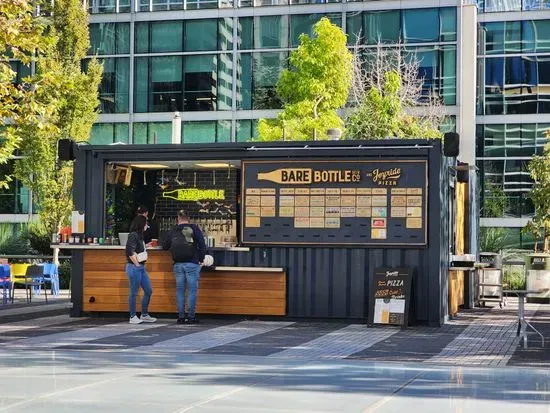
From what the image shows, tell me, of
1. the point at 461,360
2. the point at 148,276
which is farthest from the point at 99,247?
the point at 461,360

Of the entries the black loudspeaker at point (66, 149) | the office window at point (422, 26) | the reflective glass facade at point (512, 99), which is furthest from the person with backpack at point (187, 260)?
the office window at point (422, 26)

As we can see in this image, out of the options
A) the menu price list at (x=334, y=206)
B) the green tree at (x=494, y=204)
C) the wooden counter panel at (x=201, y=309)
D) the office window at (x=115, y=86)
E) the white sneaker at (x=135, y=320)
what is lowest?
the white sneaker at (x=135, y=320)

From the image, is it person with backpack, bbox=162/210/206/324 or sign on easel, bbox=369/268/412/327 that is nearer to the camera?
sign on easel, bbox=369/268/412/327

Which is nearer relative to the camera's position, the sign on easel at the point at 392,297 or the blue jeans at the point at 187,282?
the sign on easel at the point at 392,297

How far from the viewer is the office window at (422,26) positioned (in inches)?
1682

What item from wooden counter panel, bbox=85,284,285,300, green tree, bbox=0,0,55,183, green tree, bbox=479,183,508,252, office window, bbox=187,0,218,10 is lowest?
wooden counter panel, bbox=85,284,285,300

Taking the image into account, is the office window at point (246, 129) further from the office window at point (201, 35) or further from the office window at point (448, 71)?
the office window at point (448, 71)

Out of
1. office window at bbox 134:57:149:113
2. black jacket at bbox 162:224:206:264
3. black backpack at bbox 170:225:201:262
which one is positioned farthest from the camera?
office window at bbox 134:57:149:113

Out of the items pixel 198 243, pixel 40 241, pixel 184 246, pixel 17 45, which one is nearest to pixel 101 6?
pixel 40 241

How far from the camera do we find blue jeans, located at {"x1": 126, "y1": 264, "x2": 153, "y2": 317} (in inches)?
718

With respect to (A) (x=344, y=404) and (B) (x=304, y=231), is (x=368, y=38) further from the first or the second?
(A) (x=344, y=404)

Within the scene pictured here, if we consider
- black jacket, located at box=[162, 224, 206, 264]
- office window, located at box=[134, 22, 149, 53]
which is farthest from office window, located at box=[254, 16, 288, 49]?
black jacket, located at box=[162, 224, 206, 264]

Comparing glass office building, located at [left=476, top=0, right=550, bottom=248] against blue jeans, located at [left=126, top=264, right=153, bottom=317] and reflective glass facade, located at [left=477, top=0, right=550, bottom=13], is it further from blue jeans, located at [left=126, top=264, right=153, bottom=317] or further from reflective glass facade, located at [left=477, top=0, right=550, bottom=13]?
blue jeans, located at [left=126, top=264, right=153, bottom=317]

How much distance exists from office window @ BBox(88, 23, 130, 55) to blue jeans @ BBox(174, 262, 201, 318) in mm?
29218
